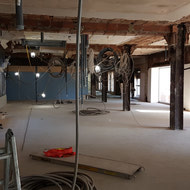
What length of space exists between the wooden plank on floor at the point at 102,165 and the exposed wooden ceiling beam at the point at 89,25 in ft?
7.79

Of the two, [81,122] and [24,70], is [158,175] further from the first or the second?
[24,70]

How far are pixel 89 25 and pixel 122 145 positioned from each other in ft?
7.81

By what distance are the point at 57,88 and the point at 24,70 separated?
6.13ft

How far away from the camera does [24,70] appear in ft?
37.4

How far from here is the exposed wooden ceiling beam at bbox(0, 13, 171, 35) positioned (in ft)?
13.2

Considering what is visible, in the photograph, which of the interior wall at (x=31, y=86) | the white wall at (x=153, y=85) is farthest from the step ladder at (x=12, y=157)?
the interior wall at (x=31, y=86)

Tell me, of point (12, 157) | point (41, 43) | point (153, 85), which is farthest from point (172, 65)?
point (153, 85)

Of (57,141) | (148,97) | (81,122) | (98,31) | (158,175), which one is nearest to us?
(158,175)

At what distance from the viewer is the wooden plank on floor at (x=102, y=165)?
8.17ft

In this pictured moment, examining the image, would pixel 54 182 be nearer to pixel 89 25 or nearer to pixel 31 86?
pixel 89 25

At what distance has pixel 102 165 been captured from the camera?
2.66m

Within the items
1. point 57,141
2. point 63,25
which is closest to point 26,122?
point 57,141

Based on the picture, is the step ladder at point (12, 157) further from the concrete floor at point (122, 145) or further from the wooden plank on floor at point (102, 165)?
the wooden plank on floor at point (102, 165)

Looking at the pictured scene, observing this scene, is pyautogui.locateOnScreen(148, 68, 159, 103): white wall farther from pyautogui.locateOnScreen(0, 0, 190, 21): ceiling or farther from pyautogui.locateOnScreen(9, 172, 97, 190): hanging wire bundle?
pyautogui.locateOnScreen(9, 172, 97, 190): hanging wire bundle
